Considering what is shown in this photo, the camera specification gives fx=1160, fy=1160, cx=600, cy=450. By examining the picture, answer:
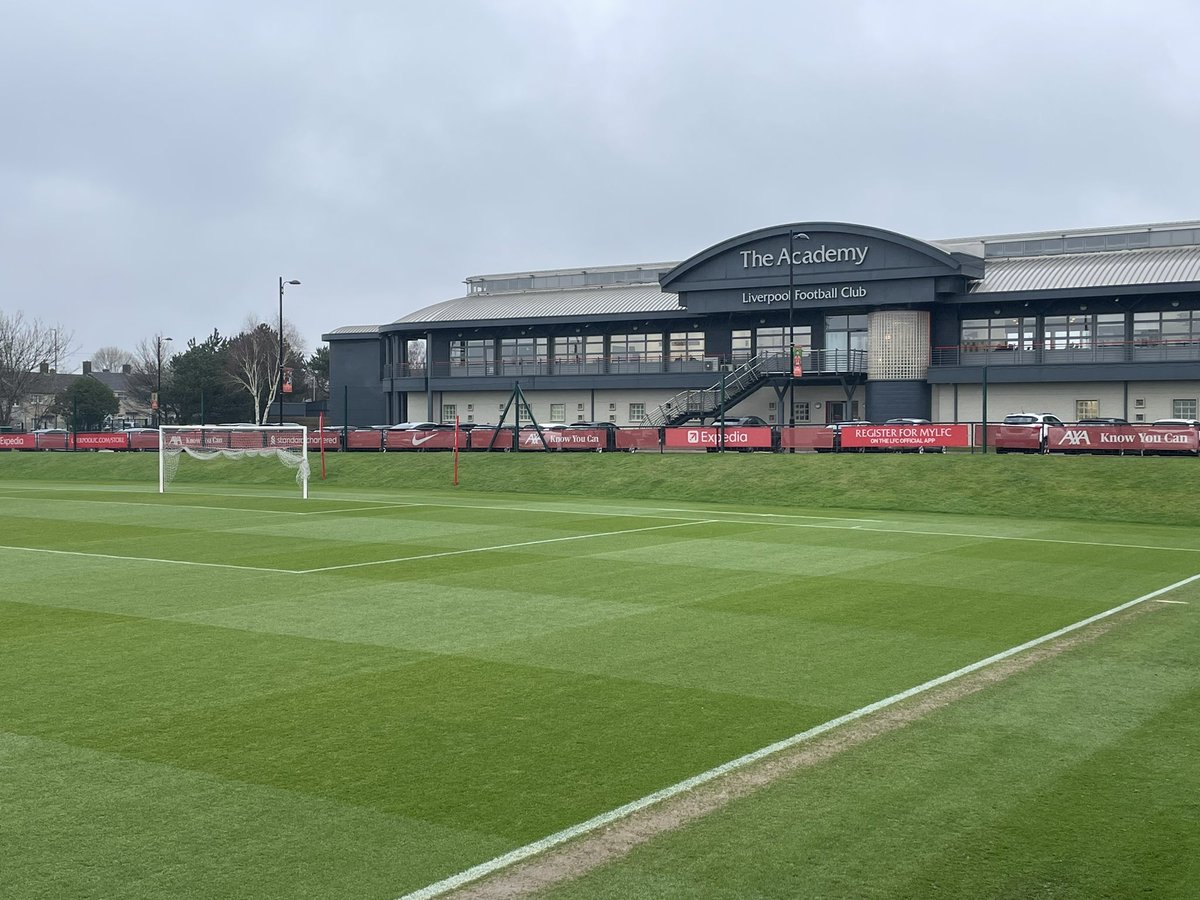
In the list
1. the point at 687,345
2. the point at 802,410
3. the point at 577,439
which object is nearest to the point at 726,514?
the point at 577,439

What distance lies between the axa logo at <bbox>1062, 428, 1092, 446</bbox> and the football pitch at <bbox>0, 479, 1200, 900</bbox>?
2150cm

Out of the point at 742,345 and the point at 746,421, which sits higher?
the point at 742,345

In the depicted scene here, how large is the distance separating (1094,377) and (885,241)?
12652mm

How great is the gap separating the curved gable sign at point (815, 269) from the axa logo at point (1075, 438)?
69.2 feet

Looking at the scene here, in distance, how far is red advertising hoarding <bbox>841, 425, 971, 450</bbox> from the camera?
42312 mm

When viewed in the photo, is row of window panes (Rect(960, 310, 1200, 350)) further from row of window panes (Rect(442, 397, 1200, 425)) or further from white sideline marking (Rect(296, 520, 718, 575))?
white sideline marking (Rect(296, 520, 718, 575))

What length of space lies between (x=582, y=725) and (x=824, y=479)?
31229mm

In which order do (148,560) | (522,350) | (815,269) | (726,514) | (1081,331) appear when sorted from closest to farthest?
(148,560), (726,514), (1081,331), (815,269), (522,350)

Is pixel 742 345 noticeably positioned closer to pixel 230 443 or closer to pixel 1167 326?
pixel 1167 326

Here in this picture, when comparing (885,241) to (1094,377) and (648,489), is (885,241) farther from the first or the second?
(648,489)

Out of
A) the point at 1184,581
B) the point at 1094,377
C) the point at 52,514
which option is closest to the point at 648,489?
the point at 52,514

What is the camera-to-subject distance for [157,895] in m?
5.80

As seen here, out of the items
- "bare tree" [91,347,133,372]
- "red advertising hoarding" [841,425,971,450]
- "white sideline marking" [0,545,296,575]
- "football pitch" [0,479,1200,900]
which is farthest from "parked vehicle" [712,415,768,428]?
"bare tree" [91,347,133,372]

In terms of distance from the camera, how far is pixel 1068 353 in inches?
2322
